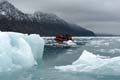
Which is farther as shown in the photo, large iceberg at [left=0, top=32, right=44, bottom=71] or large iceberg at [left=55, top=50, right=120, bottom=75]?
large iceberg at [left=0, top=32, right=44, bottom=71]

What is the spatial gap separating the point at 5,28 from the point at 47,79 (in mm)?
107611

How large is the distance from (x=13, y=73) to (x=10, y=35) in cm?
429

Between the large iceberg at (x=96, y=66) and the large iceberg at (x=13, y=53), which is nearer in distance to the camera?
the large iceberg at (x=96, y=66)

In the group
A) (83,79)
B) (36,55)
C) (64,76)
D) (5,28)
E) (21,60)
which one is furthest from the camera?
(5,28)

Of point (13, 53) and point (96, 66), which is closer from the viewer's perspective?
point (96, 66)

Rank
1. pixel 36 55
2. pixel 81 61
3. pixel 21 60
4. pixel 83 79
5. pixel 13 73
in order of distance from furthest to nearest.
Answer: pixel 36 55, pixel 21 60, pixel 81 61, pixel 13 73, pixel 83 79

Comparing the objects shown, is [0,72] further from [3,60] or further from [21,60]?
[21,60]

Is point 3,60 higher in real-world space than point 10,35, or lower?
lower

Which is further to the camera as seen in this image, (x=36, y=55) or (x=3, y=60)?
(x=36, y=55)

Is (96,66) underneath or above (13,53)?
underneath

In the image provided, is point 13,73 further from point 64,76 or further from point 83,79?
point 83,79

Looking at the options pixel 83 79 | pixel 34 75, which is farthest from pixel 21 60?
pixel 83 79

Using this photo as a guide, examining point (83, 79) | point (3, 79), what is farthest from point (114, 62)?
point (3, 79)

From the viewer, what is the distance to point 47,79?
14.6 metres
